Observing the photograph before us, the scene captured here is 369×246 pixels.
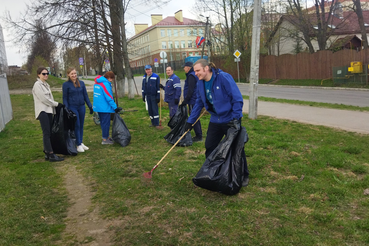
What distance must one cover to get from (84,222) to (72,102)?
132 inches

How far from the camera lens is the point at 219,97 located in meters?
3.96

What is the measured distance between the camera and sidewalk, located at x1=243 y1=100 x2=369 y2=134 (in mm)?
7504

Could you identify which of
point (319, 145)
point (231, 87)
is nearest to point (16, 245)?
point (231, 87)

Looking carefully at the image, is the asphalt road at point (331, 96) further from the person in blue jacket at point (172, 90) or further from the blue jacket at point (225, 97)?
the blue jacket at point (225, 97)

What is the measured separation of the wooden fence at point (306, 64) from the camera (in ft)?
71.3

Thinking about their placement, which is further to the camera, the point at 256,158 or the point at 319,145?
the point at 319,145

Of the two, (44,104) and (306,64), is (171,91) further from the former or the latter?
(306,64)

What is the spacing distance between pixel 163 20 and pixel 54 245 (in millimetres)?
69073

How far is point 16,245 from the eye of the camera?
2945mm

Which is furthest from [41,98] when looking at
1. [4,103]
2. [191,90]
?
[4,103]

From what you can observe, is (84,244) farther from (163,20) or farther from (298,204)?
(163,20)

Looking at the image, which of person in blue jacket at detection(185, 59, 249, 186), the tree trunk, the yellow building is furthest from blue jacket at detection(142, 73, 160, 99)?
the yellow building

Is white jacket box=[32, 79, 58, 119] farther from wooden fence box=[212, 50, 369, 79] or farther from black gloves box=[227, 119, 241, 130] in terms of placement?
wooden fence box=[212, 50, 369, 79]

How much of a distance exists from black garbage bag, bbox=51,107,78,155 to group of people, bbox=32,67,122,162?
0.33ft
